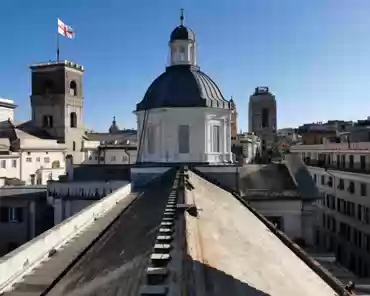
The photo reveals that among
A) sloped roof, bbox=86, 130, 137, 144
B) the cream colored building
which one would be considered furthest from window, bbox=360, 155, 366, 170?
sloped roof, bbox=86, 130, 137, 144

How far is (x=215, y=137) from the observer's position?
939 inches

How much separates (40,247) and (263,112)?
90.4 meters

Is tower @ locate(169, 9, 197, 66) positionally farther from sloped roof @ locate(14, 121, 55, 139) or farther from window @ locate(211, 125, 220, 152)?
sloped roof @ locate(14, 121, 55, 139)

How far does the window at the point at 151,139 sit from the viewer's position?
78.2ft

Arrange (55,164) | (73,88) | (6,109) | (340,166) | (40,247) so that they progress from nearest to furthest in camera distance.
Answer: (40,247)
(340,166)
(55,164)
(73,88)
(6,109)

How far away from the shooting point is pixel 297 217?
2138cm

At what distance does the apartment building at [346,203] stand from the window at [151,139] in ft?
51.9

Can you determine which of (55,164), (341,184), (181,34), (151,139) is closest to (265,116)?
(55,164)

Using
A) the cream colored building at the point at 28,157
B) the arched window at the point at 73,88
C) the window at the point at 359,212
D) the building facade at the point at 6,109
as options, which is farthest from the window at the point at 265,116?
the window at the point at 359,212

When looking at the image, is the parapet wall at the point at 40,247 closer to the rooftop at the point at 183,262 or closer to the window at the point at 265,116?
the rooftop at the point at 183,262

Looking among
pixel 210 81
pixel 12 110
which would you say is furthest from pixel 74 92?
pixel 210 81

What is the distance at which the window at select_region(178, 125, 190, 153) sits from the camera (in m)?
23.2

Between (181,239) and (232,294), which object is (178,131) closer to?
(181,239)

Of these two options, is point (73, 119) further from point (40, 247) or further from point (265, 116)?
point (40, 247)
